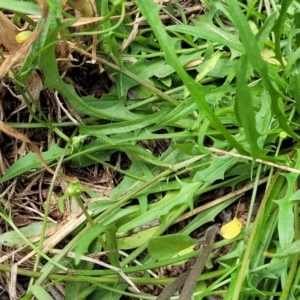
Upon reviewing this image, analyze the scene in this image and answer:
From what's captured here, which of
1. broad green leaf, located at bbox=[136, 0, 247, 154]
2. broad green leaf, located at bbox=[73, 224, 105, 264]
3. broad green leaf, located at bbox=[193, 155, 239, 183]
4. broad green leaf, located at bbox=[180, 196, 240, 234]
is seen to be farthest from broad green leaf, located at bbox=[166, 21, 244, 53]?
broad green leaf, located at bbox=[73, 224, 105, 264]

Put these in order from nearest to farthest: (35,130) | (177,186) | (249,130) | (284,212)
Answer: (249,130) < (284,212) < (177,186) < (35,130)

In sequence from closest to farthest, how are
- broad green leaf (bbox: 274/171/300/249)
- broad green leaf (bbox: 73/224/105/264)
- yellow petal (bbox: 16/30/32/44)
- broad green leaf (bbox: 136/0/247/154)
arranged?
broad green leaf (bbox: 73/224/105/264) → broad green leaf (bbox: 136/0/247/154) → broad green leaf (bbox: 274/171/300/249) → yellow petal (bbox: 16/30/32/44)

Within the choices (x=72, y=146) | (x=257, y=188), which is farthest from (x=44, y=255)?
(x=257, y=188)

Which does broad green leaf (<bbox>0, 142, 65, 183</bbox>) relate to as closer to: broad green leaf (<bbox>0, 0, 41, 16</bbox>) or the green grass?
the green grass

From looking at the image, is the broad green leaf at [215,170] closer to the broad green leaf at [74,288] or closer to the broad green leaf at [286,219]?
the broad green leaf at [286,219]

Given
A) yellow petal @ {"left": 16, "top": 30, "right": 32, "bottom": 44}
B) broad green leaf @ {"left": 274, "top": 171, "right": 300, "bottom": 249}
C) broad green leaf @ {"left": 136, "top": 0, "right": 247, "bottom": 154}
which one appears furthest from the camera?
yellow petal @ {"left": 16, "top": 30, "right": 32, "bottom": 44}

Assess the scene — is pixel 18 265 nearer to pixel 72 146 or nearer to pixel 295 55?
pixel 72 146

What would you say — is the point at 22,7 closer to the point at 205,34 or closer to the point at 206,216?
the point at 205,34
